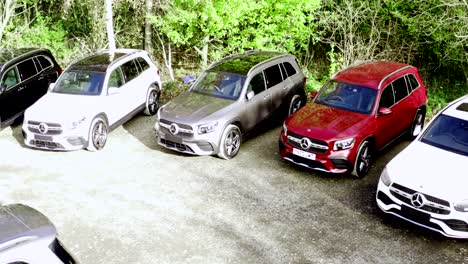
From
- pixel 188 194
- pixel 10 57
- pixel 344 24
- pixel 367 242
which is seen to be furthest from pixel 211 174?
pixel 344 24

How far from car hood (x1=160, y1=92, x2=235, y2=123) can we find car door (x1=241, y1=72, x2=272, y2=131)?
0.46m

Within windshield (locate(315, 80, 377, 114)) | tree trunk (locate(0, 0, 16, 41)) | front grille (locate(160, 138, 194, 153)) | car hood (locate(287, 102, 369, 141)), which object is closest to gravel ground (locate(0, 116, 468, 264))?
front grille (locate(160, 138, 194, 153))

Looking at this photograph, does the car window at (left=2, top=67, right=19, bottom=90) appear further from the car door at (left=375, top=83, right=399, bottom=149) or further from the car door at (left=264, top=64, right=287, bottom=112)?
the car door at (left=375, top=83, right=399, bottom=149)

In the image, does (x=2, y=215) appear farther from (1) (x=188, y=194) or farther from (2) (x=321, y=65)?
(2) (x=321, y=65)

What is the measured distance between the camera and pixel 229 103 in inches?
415

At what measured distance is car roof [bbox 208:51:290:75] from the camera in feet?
36.8

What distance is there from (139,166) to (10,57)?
521cm

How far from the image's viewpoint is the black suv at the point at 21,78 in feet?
39.6

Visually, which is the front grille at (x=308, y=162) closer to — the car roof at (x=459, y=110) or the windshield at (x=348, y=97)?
Answer: the windshield at (x=348, y=97)

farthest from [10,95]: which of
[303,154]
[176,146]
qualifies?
[303,154]

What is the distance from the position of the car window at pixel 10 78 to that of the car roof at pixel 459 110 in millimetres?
10016

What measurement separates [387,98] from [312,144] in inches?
78.5

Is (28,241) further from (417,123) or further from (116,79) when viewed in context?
(417,123)

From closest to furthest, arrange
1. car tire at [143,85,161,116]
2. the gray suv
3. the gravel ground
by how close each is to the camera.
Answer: the gravel ground < the gray suv < car tire at [143,85,161,116]
